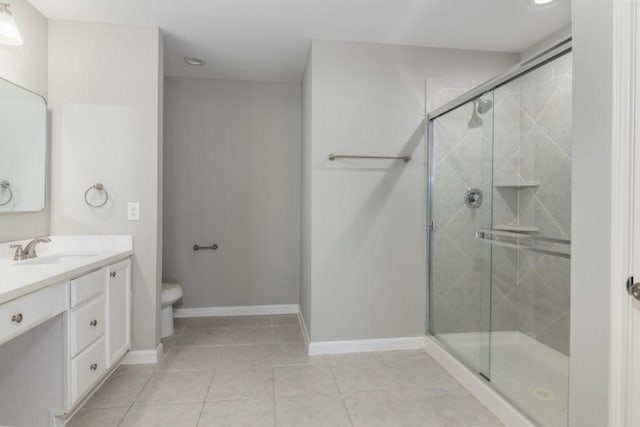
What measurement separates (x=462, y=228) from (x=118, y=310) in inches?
97.2

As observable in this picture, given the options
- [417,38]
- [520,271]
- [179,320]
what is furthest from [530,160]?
[179,320]

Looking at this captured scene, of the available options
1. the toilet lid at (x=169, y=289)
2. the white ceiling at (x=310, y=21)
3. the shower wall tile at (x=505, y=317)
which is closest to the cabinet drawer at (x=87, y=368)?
the toilet lid at (x=169, y=289)

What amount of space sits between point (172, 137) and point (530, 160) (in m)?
3.25

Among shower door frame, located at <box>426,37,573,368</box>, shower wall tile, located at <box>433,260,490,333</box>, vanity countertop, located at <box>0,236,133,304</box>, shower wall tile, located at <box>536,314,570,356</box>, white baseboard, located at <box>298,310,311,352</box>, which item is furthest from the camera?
white baseboard, located at <box>298,310,311,352</box>

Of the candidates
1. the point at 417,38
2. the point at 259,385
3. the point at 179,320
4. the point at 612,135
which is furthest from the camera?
the point at 179,320

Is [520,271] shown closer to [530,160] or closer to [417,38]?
[530,160]

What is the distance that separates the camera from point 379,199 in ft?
9.04

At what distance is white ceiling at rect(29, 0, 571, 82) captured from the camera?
224cm

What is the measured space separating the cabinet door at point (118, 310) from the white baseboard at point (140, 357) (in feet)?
0.43

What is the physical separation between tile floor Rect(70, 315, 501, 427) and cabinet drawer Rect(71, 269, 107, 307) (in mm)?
664

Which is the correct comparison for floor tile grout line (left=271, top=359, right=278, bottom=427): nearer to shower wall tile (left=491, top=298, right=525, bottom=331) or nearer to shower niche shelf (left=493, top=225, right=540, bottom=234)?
shower wall tile (left=491, top=298, right=525, bottom=331)

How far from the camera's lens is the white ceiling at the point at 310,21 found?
2.24 meters

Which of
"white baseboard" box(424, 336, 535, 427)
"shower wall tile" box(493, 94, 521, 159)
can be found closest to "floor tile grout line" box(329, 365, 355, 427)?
"white baseboard" box(424, 336, 535, 427)

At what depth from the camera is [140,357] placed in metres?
2.49
